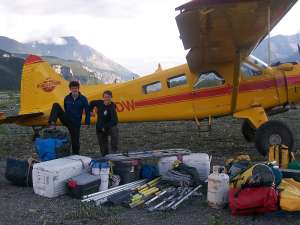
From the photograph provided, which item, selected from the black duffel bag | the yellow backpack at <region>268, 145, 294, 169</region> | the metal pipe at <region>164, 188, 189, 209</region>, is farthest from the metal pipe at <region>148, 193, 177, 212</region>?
the black duffel bag

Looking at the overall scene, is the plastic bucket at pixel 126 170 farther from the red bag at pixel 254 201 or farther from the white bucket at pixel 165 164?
the red bag at pixel 254 201

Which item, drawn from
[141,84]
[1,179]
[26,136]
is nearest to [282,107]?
[141,84]

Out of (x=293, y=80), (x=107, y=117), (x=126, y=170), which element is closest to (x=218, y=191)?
(x=126, y=170)

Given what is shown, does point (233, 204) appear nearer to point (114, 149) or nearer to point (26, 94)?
point (114, 149)

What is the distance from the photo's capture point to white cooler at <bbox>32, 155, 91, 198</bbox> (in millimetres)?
5980

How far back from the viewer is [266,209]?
485cm

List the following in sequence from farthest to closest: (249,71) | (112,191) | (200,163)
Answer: (249,71), (200,163), (112,191)

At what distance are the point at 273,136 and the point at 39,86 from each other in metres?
6.61

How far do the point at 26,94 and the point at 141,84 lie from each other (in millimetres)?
3459

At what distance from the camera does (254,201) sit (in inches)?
191

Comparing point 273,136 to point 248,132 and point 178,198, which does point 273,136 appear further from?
point 178,198

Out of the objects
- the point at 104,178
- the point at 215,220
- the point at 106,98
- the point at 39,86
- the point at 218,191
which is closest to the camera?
the point at 215,220

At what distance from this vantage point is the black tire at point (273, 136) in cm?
862

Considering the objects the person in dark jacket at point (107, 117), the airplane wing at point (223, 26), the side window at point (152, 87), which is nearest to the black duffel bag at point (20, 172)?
Answer: the person in dark jacket at point (107, 117)
